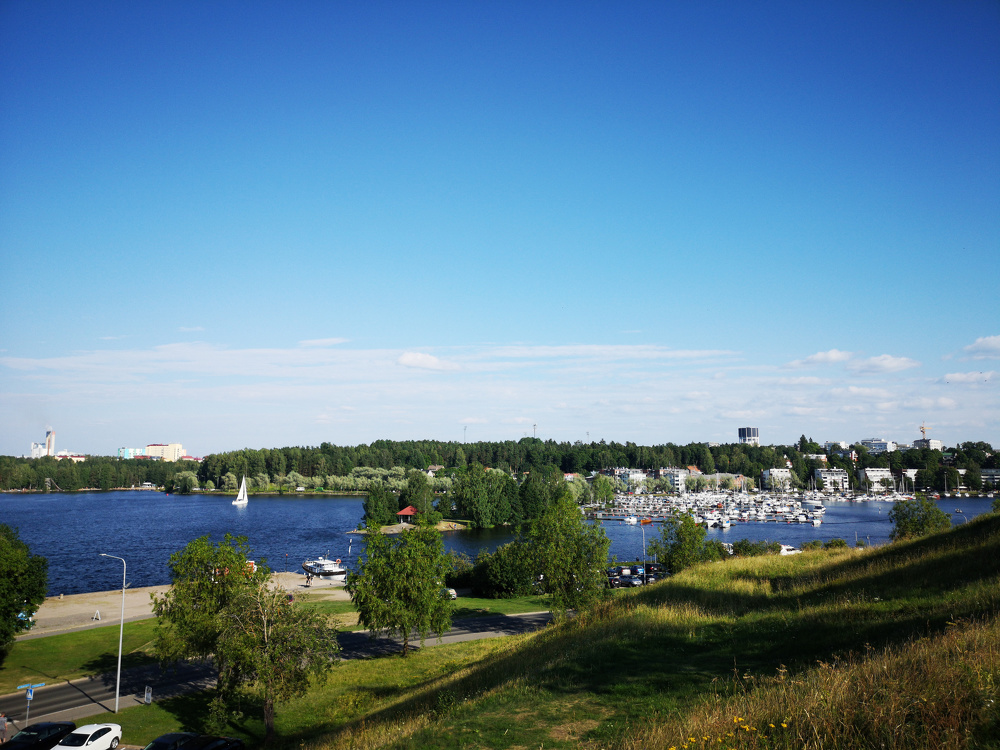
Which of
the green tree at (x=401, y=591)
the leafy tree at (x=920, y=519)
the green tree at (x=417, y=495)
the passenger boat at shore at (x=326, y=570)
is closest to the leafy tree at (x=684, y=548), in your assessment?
the leafy tree at (x=920, y=519)

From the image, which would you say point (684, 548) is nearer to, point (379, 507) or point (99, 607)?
point (99, 607)

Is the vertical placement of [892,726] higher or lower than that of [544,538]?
higher

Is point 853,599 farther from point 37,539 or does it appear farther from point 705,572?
point 37,539

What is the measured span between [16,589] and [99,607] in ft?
54.0

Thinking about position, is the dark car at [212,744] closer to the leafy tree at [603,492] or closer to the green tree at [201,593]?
the green tree at [201,593]

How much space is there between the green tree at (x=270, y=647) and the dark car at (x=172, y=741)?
99.4 inches

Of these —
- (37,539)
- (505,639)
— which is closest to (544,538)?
(505,639)

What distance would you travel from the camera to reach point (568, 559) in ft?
124

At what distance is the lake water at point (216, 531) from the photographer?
75.4 metres

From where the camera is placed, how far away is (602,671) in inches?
568

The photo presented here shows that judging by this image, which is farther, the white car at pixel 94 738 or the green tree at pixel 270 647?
the green tree at pixel 270 647

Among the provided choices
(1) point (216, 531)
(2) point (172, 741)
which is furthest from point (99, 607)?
(1) point (216, 531)

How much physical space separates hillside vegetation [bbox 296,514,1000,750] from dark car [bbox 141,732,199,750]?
4.20 metres

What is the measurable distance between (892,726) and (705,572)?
68.9ft
